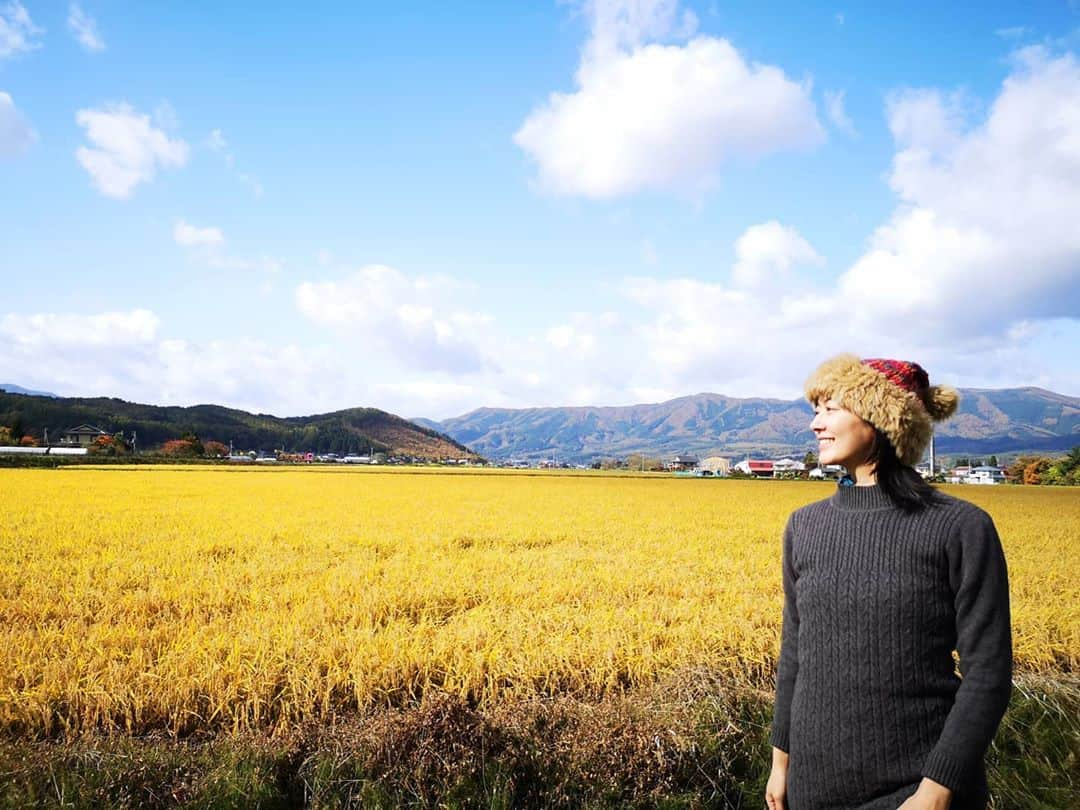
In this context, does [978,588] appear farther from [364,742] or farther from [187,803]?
[187,803]

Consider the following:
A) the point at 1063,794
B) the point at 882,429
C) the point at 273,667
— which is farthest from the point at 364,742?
the point at 1063,794

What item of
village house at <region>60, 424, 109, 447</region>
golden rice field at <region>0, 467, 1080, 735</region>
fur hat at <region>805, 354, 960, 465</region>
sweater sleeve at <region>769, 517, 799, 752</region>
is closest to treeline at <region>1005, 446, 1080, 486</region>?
golden rice field at <region>0, 467, 1080, 735</region>

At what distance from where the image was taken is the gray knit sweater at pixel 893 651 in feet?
7.47

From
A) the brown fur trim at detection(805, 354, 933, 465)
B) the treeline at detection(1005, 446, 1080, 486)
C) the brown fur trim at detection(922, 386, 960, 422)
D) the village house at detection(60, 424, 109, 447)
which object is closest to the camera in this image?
the brown fur trim at detection(805, 354, 933, 465)

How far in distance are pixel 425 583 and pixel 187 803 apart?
20.5 feet

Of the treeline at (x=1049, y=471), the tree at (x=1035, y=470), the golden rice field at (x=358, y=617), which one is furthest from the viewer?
the tree at (x=1035, y=470)

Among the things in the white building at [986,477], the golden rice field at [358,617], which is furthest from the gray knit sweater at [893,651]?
the white building at [986,477]

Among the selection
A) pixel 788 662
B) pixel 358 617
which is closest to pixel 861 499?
pixel 788 662

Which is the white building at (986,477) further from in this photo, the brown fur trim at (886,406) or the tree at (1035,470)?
the brown fur trim at (886,406)

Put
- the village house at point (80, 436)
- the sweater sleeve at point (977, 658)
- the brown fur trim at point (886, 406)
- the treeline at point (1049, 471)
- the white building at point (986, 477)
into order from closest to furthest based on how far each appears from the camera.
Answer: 1. the sweater sleeve at point (977, 658)
2. the brown fur trim at point (886, 406)
3. the treeline at point (1049, 471)
4. the white building at point (986, 477)
5. the village house at point (80, 436)

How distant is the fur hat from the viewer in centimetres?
247

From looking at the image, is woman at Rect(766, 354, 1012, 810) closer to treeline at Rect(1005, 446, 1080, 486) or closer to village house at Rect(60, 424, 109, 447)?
treeline at Rect(1005, 446, 1080, 486)

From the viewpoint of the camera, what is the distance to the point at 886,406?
8.13 feet

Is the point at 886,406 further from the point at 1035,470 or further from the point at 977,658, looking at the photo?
the point at 1035,470
